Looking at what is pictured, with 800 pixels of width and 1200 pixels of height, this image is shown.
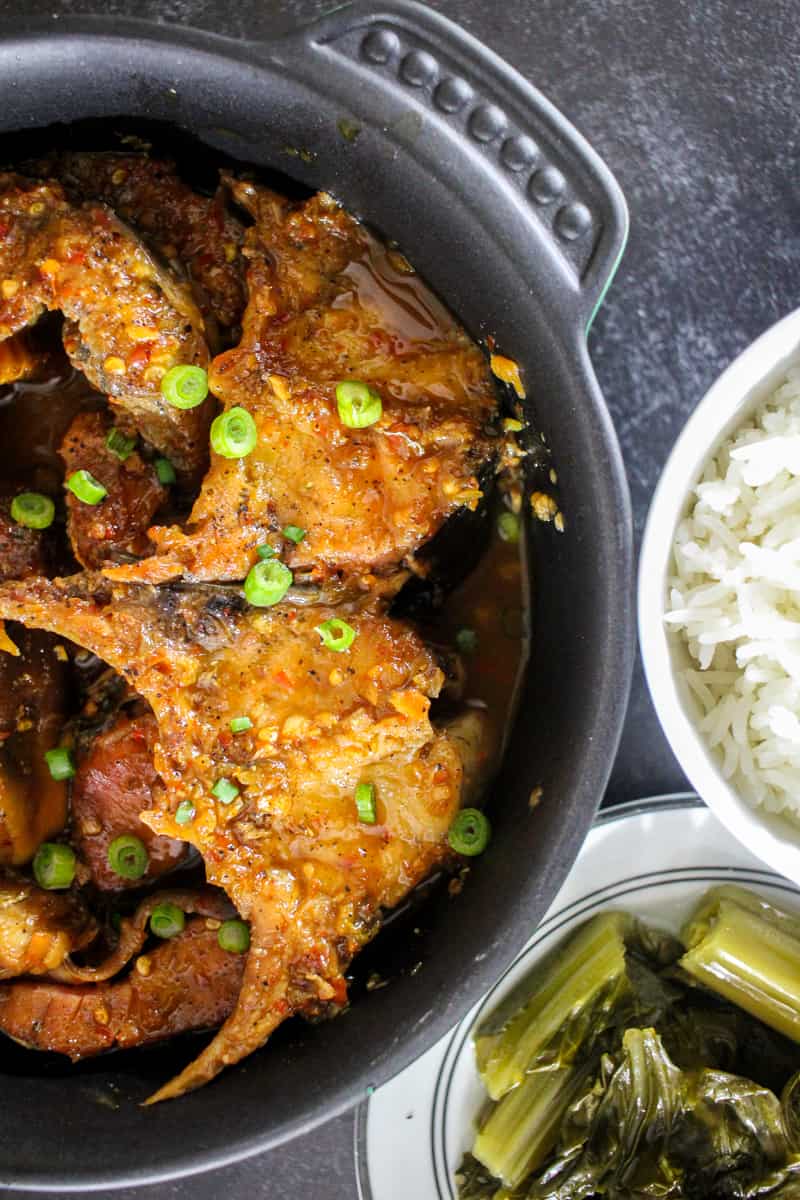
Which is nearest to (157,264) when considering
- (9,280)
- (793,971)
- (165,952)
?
(9,280)

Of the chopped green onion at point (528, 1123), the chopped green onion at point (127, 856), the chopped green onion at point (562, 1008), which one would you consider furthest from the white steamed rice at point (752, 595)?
the chopped green onion at point (127, 856)

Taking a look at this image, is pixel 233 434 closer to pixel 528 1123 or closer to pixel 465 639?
pixel 465 639

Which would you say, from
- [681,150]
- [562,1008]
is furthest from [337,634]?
[681,150]

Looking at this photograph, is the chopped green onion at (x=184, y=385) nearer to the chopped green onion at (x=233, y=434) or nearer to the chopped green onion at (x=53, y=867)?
the chopped green onion at (x=233, y=434)

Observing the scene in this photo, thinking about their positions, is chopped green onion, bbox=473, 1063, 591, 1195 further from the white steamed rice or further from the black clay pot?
the white steamed rice

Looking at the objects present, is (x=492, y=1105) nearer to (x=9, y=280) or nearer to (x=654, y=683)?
(x=654, y=683)

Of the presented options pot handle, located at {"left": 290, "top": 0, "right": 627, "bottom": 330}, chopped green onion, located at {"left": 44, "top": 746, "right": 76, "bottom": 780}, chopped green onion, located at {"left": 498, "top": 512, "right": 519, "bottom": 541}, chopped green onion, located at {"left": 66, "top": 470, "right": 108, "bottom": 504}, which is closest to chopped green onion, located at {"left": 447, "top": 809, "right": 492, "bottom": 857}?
chopped green onion, located at {"left": 498, "top": 512, "right": 519, "bottom": 541}
